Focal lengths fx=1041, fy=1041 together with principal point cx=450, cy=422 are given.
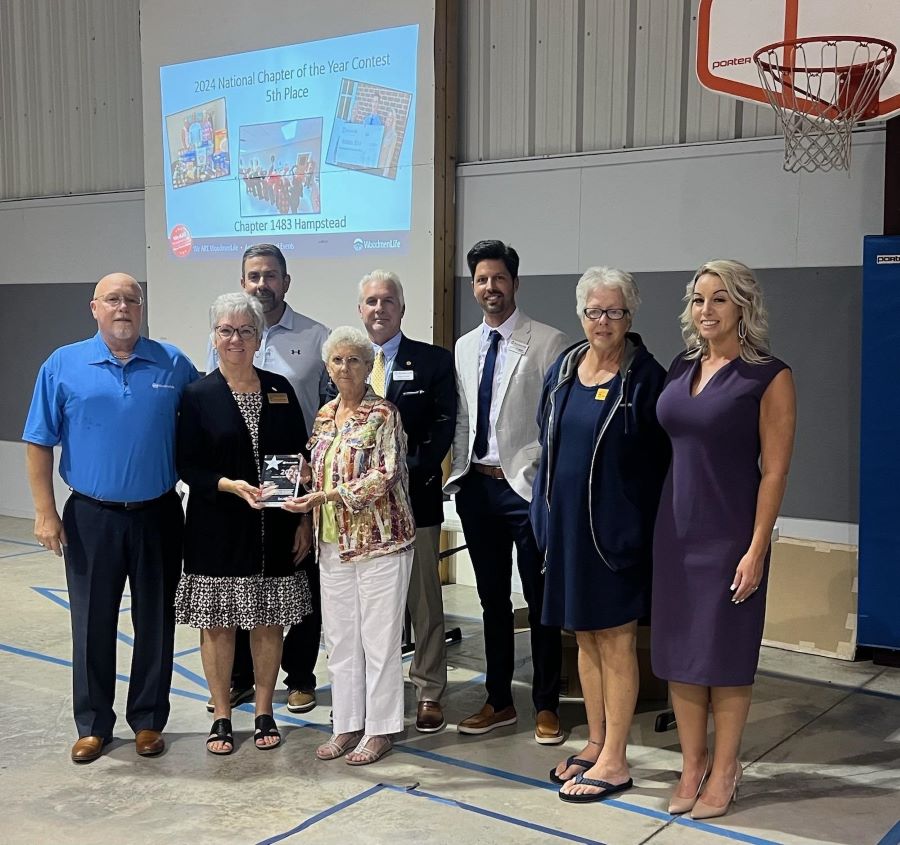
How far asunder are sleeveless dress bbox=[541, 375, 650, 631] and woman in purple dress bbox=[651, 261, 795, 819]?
134 millimetres

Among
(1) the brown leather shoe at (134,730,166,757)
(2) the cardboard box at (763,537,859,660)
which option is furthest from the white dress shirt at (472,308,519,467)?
(2) the cardboard box at (763,537,859,660)

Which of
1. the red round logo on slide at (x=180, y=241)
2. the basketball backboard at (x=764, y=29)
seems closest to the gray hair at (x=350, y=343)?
the basketball backboard at (x=764, y=29)

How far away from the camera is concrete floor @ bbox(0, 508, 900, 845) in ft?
10.7

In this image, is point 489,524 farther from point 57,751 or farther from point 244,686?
point 57,751

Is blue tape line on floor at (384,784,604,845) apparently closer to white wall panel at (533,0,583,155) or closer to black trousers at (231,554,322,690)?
black trousers at (231,554,322,690)

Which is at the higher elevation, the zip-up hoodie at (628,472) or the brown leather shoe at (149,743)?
the zip-up hoodie at (628,472)

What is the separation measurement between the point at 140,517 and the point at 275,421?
595mm

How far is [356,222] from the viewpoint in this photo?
6770 mm

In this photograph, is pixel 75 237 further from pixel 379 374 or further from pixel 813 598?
pixel 813 598

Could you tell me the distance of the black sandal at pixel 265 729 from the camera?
12.9 feet

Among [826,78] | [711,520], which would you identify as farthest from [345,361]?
[826,78]

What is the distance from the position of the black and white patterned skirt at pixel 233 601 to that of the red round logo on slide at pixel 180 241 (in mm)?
4325

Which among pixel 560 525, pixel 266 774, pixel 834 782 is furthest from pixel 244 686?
pixel 834 782

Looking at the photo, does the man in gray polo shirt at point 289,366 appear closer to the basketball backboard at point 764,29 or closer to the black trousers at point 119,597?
the black trousers at point 119,597
